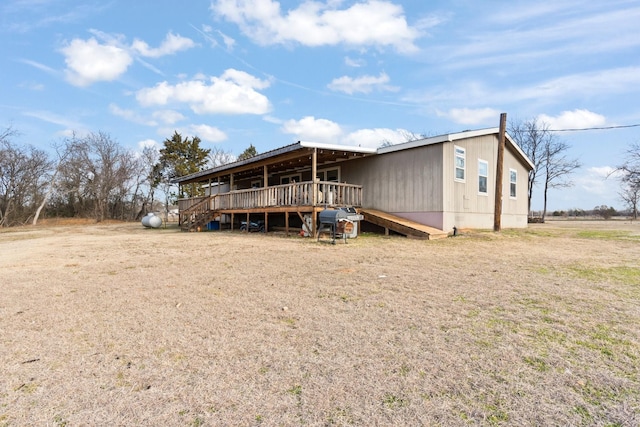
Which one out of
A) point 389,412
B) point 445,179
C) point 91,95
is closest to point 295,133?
point 91,95

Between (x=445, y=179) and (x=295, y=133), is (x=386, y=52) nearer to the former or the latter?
(x=445, y=179)

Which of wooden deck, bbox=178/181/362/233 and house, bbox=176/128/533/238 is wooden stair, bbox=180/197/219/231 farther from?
house, bbox=176/128/533/238

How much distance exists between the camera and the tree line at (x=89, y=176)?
26.4 meters

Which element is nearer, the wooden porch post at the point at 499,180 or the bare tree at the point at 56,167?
the wooden porch post at the point at 499,180

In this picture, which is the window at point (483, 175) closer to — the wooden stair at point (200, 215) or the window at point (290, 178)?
the window at point (290, 178)

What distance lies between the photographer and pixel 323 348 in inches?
107

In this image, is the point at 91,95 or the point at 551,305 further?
the point at 91,95

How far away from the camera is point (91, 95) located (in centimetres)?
1850

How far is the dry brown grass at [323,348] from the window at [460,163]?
23.8ft

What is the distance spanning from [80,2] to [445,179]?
12.7m

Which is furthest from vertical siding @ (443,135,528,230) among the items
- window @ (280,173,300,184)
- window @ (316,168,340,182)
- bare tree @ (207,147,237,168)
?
bare tree @ (207,147,237,168)

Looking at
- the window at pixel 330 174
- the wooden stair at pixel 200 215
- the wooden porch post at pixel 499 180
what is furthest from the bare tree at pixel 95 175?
the wooden porch post at pixel 499 180

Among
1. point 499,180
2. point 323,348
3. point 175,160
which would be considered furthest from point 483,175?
point 175,160

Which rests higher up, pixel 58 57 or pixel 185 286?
pixel 58 57
